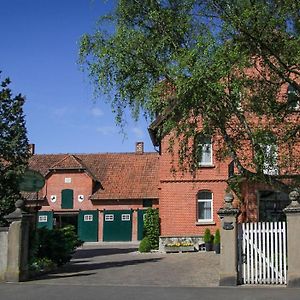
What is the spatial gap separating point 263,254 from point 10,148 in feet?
33.9

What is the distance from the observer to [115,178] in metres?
47.9

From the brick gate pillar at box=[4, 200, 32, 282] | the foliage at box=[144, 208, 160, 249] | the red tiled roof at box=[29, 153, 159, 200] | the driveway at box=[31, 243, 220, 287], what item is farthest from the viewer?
the red tiled roof at box=[29, 153, 159, 200]

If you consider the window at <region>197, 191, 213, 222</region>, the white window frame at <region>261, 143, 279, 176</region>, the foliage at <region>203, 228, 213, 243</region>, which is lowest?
the foliage at <region>203, 228, 213, 243</region>

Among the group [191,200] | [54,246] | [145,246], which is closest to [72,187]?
[145,246]

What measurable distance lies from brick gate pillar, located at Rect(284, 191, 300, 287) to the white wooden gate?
36 centimetres

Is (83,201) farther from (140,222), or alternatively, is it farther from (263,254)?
(263,254)

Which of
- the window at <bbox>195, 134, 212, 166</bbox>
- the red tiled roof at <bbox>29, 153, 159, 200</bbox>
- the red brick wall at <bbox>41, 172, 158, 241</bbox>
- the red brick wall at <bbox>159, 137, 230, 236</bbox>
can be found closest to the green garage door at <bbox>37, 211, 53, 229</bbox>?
the red brick wall at <bbox>41, 172, 158, 241</bbox>

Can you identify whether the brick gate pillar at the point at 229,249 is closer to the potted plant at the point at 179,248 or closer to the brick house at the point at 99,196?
the potted plant at the point at 179,248

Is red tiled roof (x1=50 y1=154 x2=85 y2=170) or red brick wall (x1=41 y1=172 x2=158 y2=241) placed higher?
red tiled roof (x1=50 y1=154 x2=85 y2=170)

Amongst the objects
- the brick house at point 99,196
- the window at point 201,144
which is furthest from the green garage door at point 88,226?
the window at point 201,144

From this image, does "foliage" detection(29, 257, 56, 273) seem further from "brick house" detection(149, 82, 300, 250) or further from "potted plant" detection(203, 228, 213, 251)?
"brick house" detection(149, 82, 300, 250)

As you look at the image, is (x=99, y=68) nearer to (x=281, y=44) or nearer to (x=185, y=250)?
(x=281, y=44)

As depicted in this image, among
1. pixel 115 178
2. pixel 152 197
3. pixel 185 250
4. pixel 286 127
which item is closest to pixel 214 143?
pixel 286 127

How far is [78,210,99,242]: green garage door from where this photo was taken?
148ft
